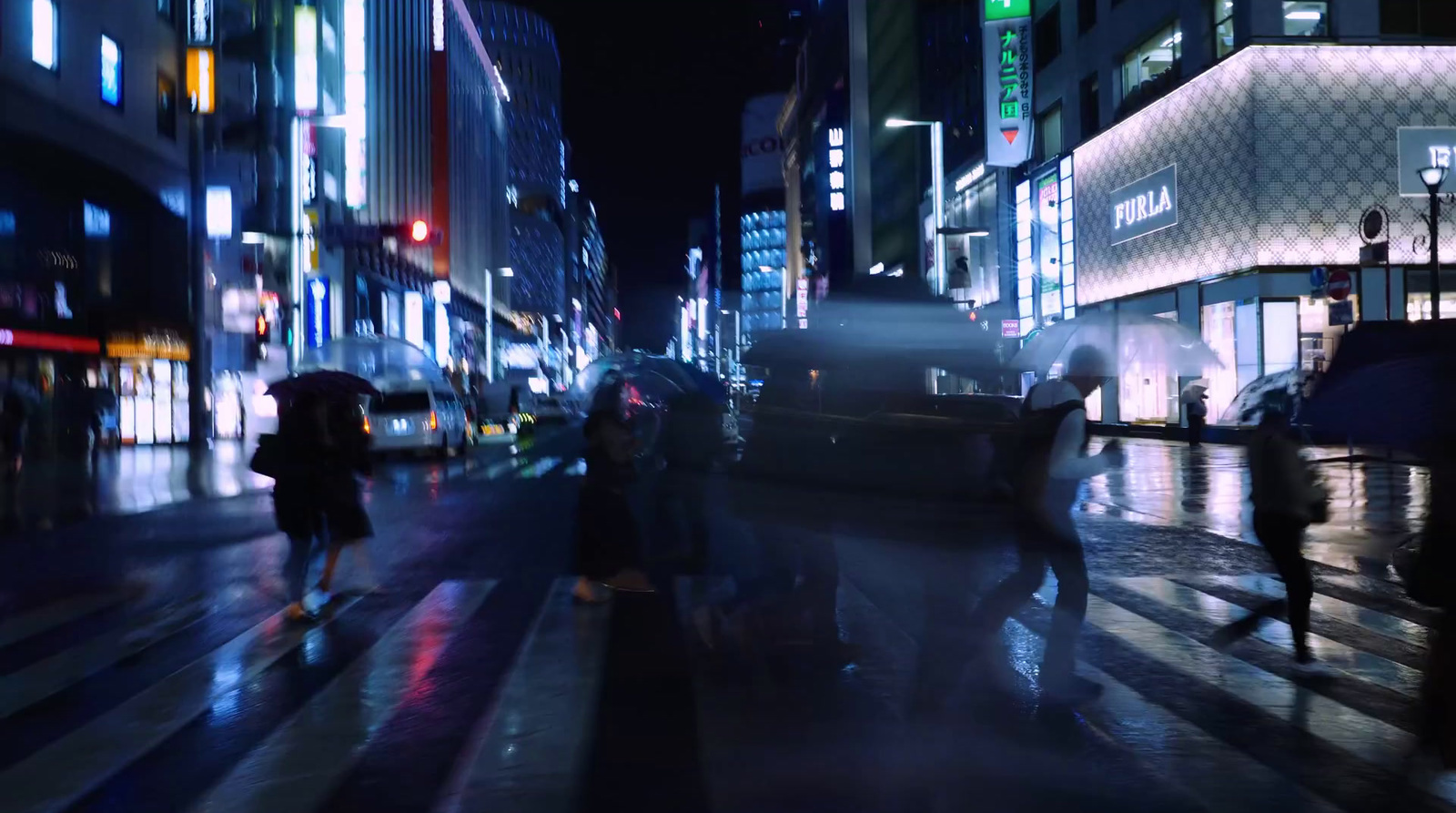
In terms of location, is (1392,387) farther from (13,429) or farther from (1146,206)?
(1146,206)

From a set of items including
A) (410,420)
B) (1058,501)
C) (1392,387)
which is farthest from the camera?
(410,420)

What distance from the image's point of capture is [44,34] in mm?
29281

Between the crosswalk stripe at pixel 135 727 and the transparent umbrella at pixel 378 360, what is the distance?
81.8 ft

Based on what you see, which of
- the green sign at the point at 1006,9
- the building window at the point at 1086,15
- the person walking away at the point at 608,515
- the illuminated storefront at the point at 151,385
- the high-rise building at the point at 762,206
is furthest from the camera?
the high-rise building at the point at 762,206

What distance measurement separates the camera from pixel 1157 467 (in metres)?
24.6

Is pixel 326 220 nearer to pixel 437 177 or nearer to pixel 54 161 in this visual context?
pixel 54 161

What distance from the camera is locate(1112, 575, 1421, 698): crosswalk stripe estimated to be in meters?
6.81

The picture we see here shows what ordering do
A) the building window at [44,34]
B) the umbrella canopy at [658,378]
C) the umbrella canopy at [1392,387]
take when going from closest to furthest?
the umbrella canopy at [1392,387] → the umbrella canopy at [658,378] → the building window at [44,34]

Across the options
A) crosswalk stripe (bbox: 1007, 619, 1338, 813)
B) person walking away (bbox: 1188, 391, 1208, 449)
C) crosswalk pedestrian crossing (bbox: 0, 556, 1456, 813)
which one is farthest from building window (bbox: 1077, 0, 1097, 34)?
crosswalk stripe (bbox: 1007, 619, 1338, 813)

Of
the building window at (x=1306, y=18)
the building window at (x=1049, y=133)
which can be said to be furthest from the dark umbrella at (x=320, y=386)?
the building window at (x=1049, y=133)

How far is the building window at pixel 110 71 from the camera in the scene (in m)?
32.5

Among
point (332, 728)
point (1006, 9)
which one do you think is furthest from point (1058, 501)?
point (1006, 9)

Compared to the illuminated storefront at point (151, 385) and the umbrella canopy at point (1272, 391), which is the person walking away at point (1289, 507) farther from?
the illuminated storefront at point (151, 385)

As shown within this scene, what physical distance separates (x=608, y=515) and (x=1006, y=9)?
124 feet
